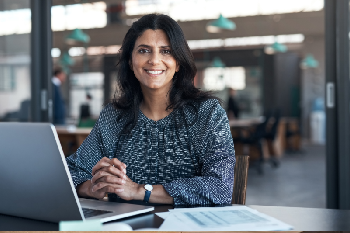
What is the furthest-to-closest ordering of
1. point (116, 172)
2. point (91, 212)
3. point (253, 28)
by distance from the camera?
point (253, 28) < point (116, 172) < point (91, 212)

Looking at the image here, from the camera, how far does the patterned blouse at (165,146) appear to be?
1.55 m

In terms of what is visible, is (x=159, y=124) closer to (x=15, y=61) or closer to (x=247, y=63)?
(x=15, y=61)

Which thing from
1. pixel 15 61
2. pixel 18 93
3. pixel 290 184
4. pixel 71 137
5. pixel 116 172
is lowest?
pixel 290 184

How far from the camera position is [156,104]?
177cm

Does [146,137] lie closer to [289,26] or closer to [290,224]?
[290,224]

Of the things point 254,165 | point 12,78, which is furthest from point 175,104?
point 254,165

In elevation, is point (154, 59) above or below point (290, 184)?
above

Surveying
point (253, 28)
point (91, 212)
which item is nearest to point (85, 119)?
point (91, 212)

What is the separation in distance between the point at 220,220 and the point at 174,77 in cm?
96

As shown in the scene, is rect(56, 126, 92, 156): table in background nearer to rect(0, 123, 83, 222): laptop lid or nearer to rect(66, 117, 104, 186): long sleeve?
rect(66, 117, 104, 186): long sleeve

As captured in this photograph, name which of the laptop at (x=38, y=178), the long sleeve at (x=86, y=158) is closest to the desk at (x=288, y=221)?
the laptop at (x=38, y=178)

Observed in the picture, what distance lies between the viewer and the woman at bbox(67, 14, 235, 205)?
1.58m

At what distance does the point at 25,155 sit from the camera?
0.97m

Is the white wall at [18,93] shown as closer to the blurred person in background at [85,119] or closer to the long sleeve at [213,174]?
the blurred person in background at [85,119]
